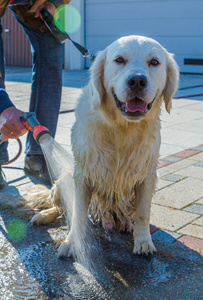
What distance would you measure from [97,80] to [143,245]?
1141mm

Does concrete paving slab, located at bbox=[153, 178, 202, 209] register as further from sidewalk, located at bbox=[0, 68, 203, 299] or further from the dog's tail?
the dog's tail

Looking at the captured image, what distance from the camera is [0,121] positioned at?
271 cm

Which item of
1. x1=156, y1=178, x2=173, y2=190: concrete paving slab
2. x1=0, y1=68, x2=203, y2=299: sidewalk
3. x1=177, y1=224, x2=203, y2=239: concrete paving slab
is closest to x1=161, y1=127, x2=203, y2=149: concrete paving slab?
x1=0, y1=68, x2=203, y2=299: sidewalk

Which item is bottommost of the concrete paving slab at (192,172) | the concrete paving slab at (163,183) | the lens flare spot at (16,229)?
the lens flare spot at (16,229)

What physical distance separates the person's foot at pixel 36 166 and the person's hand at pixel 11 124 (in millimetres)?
1404

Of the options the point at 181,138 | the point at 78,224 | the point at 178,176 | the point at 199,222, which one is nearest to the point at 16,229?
the point at 78,224

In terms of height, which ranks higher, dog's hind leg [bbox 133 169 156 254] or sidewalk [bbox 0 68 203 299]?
dog's hind leg [bbox 133 169 156 254]

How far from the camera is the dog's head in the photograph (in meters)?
2.55

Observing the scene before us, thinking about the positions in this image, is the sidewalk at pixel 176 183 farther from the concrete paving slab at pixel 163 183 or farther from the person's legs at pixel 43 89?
the person's legs at pixel 43 89

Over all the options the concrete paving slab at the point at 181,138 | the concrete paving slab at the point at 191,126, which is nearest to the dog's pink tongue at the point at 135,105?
the concrete paving slab at the point at 181,138

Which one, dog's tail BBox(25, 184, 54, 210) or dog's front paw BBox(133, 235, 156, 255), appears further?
dog's tail BBox(25, 184, 54, 210)

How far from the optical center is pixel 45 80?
4125 millimetres

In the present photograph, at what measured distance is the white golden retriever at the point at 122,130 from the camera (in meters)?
2.64

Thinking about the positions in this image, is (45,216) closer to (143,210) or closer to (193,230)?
(143,210)
